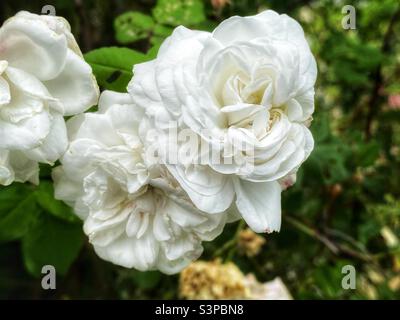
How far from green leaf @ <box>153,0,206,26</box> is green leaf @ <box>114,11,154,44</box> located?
0.05 feet

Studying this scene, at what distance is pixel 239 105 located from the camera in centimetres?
47

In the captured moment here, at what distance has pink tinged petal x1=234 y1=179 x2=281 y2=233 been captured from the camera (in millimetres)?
478

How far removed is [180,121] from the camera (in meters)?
0.46

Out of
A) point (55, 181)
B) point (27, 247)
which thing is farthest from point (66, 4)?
point (55, 181)

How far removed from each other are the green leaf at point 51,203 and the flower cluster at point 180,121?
0.44ft

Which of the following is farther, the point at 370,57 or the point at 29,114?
the point at 370,57

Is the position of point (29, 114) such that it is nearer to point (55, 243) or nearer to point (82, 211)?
point (82, 211)

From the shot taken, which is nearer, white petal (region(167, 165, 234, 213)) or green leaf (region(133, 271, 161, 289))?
white petal (region(167, 165, 234, 213))

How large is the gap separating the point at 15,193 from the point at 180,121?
0.99 ft

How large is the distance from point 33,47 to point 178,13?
33 centimetres

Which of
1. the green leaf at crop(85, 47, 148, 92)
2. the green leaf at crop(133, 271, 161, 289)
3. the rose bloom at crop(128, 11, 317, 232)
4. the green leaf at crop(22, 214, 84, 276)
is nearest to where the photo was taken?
the rose bloom at crop(128, 11, 317, 232)

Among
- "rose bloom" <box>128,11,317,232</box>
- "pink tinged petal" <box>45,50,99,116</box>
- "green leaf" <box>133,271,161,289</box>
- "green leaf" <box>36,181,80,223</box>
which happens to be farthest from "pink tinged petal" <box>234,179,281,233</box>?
"green leaf" <box>133,271,161,289</box>

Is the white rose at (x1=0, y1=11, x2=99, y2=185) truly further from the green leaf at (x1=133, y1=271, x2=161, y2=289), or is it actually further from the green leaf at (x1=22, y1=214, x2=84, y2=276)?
the green leaf at (x1=133, y1=271, x2=161, y2=289)

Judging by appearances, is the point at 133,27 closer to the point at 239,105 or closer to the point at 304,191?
the point at 239,105
